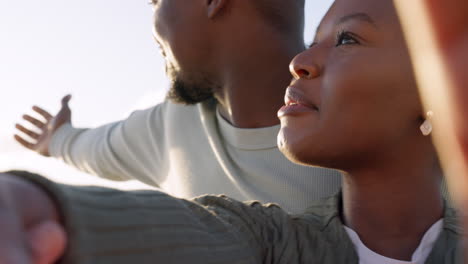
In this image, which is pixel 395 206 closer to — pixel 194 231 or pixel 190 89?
pixel 194 231

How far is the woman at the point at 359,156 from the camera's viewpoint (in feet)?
2.23

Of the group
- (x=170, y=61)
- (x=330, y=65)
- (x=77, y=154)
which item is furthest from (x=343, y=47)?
(x=77, y=154)

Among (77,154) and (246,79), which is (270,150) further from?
(77,154)

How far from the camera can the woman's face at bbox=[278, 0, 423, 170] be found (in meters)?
0.68

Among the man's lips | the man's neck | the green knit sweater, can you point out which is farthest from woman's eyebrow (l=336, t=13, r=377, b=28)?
the man's neck

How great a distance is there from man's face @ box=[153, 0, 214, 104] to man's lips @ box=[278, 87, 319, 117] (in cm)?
46

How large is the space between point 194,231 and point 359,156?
0.30 m

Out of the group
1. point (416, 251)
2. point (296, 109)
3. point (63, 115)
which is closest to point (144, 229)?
point (296, 109)

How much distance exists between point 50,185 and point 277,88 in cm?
83

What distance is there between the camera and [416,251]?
2.36 ft

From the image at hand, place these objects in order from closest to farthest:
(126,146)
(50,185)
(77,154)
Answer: (50,185), (126,146), (77,154)

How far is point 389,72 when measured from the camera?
69 cm

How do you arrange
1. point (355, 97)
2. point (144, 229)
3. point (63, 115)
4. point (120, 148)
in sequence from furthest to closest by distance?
point (63, 115) → point (120, 148) → point (355, 97) → point (144, 229)

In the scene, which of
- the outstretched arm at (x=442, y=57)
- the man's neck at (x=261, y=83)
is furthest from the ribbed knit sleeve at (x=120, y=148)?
the outstretched arm at (x=442, y=57)
